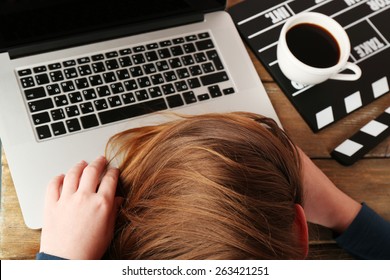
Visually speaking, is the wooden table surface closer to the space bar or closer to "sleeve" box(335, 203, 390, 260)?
"sleeve" box(335, 203, 390, 260)

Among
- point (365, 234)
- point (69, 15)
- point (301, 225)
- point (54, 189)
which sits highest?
point (69, 15)

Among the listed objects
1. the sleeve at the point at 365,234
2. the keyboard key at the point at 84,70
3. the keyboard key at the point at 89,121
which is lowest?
the sleeve at the point at 365,234

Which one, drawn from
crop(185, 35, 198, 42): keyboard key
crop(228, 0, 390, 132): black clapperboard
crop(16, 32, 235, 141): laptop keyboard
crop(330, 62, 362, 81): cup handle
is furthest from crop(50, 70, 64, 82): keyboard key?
crop(330, 62, 362, 81): cup handle

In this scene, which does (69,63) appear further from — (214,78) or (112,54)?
(214,78)

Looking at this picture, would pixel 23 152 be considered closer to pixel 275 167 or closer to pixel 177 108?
pixel 177 108

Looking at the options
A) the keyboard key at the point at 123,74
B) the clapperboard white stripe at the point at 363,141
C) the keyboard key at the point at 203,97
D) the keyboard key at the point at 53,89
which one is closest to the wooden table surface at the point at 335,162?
the clapperboard white stripe at the point at 363,141

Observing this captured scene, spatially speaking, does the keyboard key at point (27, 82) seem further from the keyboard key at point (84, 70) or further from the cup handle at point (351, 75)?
the cup handle at point (351, 75)

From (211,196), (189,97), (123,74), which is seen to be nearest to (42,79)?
(123,74)

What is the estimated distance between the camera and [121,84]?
800mm

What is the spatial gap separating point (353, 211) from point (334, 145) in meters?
0.11

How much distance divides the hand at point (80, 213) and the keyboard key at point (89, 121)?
63 mm

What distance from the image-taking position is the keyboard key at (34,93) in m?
0.77

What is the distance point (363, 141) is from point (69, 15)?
1.62ft

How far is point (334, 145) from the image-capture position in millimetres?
848
